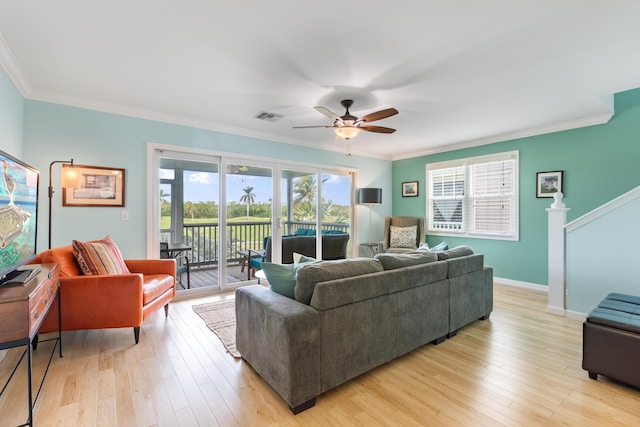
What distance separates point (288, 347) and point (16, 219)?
1925 mm

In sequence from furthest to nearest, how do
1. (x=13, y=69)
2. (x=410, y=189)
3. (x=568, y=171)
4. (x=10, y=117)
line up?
(x=410, y=189) < (x=568, y=171) < (x=10, y=117) < (x=13, y=69)

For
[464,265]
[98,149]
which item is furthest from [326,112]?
[98,149]

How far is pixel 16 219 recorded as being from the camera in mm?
1887

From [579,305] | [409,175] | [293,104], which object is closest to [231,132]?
[293,104]

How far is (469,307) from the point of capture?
302 centimetres

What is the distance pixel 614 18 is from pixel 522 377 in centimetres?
257

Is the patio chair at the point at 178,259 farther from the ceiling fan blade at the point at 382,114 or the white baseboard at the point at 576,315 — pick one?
the white baseboard at the point at 576,315

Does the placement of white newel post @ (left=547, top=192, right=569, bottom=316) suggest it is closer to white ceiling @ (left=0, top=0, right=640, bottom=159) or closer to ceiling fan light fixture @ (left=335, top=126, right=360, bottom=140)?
white ceiling @ (left=0, top=0, right=640, bottom=159)

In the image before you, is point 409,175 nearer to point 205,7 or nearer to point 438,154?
point 438,154

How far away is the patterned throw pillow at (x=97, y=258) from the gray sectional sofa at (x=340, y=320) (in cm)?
143

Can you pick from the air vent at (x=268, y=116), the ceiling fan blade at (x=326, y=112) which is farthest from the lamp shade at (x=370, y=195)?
the ceiling fan blade at (x=326, y=112)

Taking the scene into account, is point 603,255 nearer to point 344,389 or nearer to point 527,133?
point 527,133

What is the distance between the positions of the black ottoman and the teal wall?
1.45 metres

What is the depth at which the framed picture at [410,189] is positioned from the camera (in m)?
6.23
